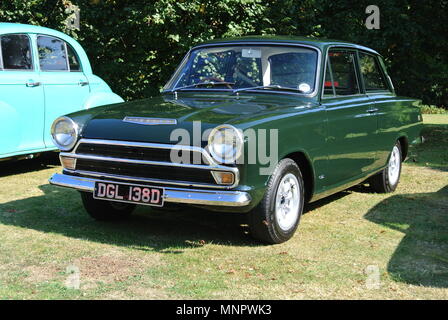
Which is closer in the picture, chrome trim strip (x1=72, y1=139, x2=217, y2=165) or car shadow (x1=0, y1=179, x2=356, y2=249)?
chrome trim strip (x1=72, y1=139, x2=217, y2=165)

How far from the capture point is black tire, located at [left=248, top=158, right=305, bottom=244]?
472 cm

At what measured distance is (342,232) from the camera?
550 cm

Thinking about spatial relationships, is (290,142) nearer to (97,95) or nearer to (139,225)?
(139,225)

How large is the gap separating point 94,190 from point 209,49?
204 cm

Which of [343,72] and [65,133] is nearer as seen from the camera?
[65,133]

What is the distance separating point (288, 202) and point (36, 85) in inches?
165

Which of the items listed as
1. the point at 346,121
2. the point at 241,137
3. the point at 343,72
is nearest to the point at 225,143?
the point at 241,137

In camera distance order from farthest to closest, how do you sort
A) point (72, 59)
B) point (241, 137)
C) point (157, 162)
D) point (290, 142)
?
1. point (72, 59)
2. point (290, 142)
3. point (157, 162)
4. point (241, 137)

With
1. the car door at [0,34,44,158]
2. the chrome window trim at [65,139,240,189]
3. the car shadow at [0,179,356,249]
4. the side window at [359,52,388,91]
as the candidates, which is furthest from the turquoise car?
the side window at [359,52,388,91]

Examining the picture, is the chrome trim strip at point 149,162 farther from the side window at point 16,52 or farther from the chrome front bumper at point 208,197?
the side window at point 16,52

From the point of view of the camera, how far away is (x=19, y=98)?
757cm

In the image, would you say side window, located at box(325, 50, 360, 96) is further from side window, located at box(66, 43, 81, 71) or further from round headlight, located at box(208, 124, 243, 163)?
side window, located at box(66, 43, 81, 71)

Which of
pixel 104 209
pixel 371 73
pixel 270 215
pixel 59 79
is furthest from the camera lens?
pixel 59 79

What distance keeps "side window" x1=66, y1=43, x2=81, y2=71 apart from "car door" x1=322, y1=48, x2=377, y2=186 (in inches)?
161
